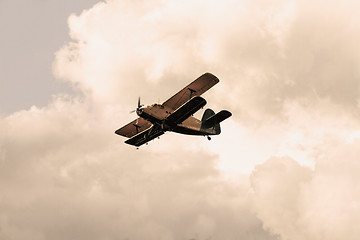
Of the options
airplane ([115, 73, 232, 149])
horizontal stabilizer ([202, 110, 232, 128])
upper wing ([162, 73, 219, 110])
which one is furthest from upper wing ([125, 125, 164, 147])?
horizontal stabilizer ([202, 110, 232, 128])

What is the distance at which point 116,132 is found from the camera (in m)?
55.9

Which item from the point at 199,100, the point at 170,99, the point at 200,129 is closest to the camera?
the point at 199,100

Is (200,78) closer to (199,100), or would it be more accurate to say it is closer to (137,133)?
(199,100)

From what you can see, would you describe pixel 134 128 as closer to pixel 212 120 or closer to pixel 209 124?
pixel 209 124

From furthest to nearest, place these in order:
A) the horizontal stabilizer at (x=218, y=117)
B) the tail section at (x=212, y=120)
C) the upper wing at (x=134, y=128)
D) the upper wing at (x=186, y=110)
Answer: the upper wing at (x=134, y=128) < the tail section at (x=212, y=120) < the horizontal stabilizer at (x=218, y=117) < the upper wing at (x=186, y=110)

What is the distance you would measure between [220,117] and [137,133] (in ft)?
30.8

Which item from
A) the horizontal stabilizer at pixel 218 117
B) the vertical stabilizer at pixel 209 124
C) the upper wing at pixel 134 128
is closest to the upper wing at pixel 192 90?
the horizontal stabilizer at pixel 218 117

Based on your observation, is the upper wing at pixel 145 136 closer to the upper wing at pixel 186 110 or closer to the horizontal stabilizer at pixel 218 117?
the upper wing at pixel 186 110

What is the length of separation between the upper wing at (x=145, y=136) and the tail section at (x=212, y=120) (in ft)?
15.9

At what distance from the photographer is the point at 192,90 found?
49.5 metres

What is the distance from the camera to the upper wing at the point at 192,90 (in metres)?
48.4

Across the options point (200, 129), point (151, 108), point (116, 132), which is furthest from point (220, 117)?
point (116, 132)

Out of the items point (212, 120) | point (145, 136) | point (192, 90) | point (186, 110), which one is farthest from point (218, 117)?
point (145, 136)

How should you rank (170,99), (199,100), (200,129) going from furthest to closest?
(200,129) < (170,99) < (199,100)
